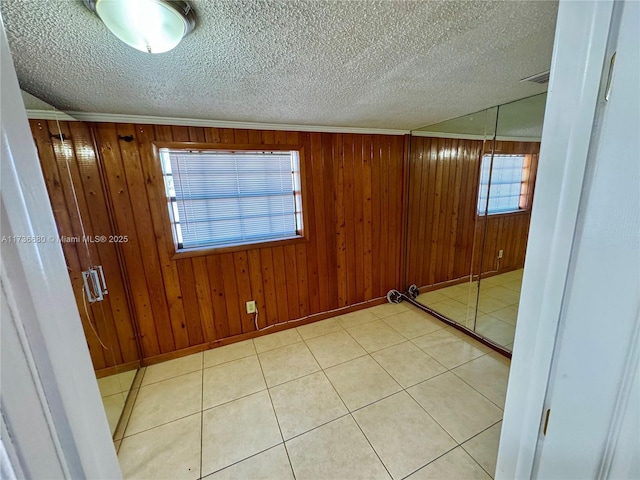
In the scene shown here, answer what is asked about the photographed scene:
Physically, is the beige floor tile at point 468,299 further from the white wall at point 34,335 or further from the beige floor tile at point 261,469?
the white wall at point 34,335

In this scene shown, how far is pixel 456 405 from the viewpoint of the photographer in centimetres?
173

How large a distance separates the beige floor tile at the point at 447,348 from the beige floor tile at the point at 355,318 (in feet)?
1.88

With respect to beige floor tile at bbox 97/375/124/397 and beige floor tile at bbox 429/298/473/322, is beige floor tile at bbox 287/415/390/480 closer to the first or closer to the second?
beige floor tile at bbox 97/375/124/397

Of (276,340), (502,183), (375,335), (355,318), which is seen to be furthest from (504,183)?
(276,340)

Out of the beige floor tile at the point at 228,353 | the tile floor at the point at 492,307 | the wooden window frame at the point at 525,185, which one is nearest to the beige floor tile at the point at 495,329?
the tile floor at the point at 492,307

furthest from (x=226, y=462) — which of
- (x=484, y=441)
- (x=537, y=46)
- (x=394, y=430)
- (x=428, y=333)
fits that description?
(x=537, y=46)

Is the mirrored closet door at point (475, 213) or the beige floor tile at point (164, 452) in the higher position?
the mirrored closet door at point (475, 213)

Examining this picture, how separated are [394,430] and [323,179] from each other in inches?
84.7

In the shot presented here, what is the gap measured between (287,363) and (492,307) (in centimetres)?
211

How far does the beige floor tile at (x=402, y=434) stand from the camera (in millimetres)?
1393

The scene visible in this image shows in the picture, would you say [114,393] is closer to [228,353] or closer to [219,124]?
[228,353]

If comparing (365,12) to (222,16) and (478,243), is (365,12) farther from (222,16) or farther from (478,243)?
(478,243)

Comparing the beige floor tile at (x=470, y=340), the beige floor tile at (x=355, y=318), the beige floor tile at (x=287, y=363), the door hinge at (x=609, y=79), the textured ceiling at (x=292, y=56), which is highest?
the textured ceiling at (x=292, y=56)

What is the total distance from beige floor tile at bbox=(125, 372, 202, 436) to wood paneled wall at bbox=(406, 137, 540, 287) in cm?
262
